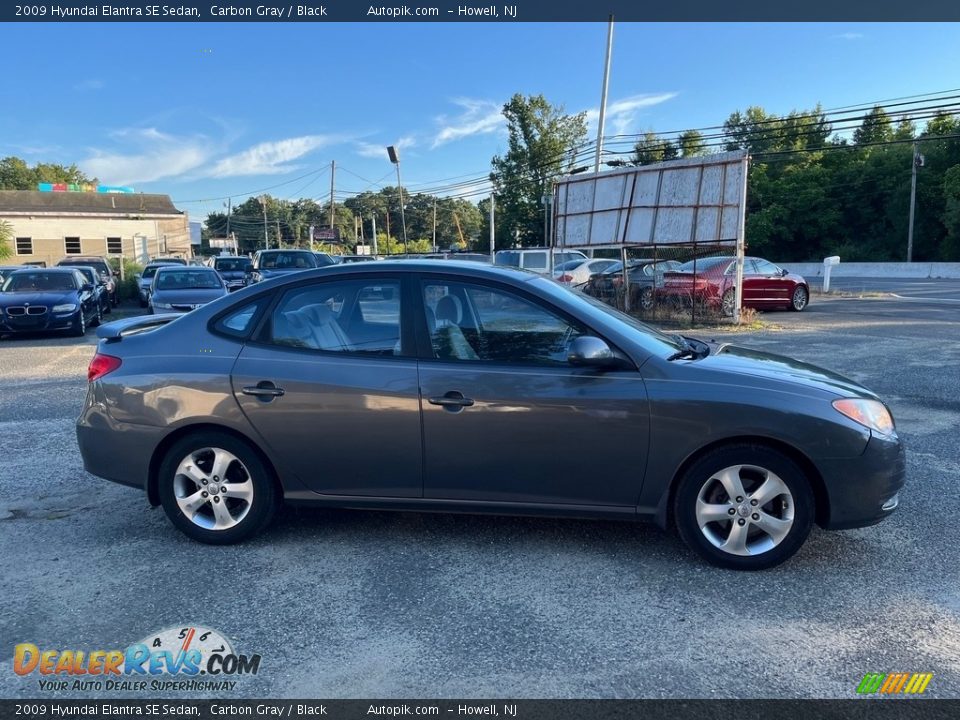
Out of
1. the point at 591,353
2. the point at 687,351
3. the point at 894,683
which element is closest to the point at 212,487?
the point at 591,353

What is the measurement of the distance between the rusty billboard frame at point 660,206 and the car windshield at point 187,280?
8.77 meters

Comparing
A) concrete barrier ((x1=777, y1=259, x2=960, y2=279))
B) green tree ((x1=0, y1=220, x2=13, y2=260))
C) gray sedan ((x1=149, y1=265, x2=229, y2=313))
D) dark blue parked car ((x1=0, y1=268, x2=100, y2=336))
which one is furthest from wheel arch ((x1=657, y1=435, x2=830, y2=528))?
green tree ((x1=0, y1=220, x2=13, y2=260))

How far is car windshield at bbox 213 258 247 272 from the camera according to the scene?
1110 inches

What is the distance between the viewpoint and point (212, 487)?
3.97 meters

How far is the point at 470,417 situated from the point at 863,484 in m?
2.06

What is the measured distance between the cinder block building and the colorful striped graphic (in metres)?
51.7

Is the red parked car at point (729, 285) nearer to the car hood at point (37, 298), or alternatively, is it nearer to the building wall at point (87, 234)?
the car hood at point (37, 298)

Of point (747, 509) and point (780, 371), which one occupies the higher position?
point (780, 371)

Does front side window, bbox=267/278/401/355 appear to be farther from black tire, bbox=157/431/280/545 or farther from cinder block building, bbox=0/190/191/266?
cinder block building, bbox=0/190/191/266

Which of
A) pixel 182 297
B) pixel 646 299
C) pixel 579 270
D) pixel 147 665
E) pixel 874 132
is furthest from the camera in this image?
pixel 874 132

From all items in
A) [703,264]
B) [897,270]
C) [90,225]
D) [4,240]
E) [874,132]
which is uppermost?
[874,132]

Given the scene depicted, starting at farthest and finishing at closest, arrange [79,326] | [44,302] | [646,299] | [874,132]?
[874,132] → [646,299] → [79,326] → [44,302]

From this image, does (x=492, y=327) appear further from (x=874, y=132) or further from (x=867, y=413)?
(x=874, y=132)

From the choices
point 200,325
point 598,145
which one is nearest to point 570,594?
point 200,325
